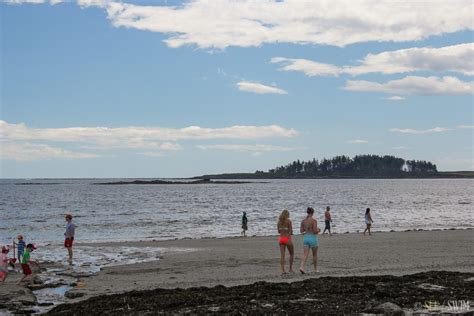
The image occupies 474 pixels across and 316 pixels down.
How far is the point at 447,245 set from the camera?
2334cm

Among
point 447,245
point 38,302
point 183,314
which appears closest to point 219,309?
point 183,314

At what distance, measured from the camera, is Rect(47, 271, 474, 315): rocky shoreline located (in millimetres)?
9680

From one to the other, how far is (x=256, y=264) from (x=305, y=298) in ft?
23.5

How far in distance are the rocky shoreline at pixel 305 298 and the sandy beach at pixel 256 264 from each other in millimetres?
1921

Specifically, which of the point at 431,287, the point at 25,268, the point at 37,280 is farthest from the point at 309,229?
the point at 25,268

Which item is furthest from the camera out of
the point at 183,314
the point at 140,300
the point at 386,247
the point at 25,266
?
the point at 386,247

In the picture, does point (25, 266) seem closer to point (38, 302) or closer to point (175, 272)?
point (38, 302)

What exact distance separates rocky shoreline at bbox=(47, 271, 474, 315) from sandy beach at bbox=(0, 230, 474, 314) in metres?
1.92

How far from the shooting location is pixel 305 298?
1059cm

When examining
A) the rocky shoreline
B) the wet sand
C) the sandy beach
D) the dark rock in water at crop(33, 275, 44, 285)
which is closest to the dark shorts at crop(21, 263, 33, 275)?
the dark rock in water at crop(33, 275, 44, 285)

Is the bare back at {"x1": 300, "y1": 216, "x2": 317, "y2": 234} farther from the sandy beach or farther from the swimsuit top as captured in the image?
the sandy beach

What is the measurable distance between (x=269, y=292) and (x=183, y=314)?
7.49 feet

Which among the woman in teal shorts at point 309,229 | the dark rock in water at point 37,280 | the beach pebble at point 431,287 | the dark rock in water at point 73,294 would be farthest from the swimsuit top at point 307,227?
the dark rock in water at point 37,280

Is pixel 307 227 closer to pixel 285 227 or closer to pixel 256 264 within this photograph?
pixel 285 227
